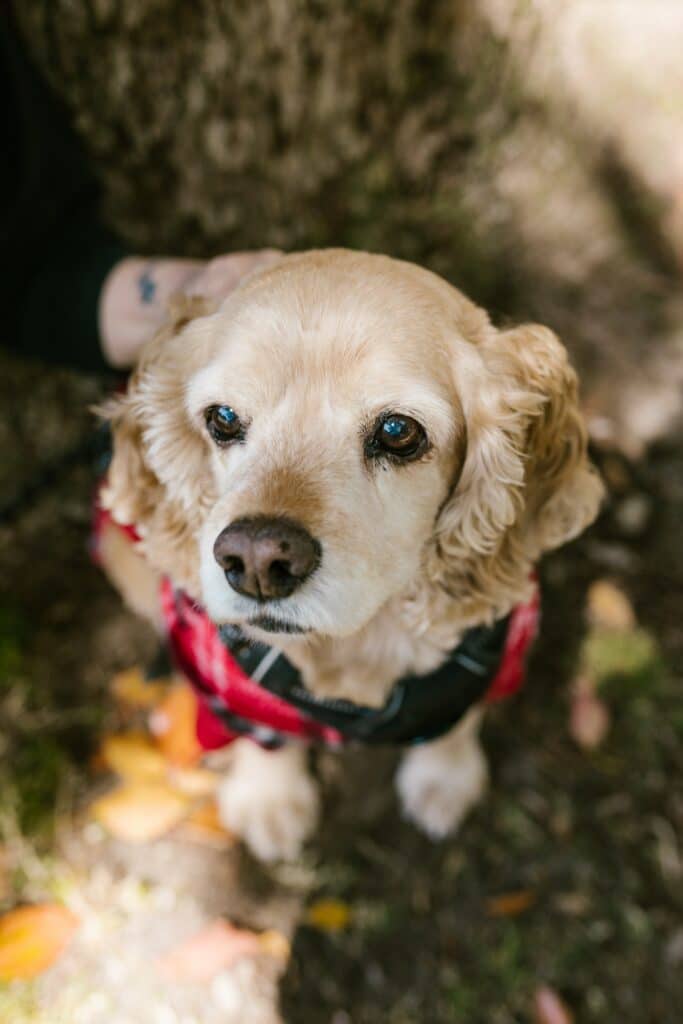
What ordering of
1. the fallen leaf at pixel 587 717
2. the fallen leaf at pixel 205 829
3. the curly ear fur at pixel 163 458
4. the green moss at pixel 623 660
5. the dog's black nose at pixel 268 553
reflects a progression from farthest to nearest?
the green moss at pixel 623 660
the fallen leaf at pixel 587 717
the fallen leaf at pixel 205 829
the curly ear fur at pixel 163 458
the dog's black nose at pixel 268 553

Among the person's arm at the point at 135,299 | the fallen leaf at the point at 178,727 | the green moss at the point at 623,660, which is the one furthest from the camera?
the green moss at the point at 623,660

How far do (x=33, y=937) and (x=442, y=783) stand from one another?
133cm

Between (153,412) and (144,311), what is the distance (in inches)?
24.3

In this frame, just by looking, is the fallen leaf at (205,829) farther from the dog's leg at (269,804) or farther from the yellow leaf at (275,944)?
the yellow leaf at (275,944)

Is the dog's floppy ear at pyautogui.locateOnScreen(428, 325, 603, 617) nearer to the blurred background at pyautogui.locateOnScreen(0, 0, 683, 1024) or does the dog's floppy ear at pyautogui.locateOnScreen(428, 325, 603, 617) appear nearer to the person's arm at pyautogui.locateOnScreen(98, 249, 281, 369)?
the blurred background at pyautogui.locateOnScreen(0, 0, 683, 1024)

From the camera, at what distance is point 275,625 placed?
144 centimetres

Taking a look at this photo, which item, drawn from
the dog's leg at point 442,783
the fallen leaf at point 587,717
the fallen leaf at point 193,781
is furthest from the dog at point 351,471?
the fallen leaf at point 587,717

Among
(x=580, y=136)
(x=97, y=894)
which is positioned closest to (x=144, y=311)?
(x=97, y=894)

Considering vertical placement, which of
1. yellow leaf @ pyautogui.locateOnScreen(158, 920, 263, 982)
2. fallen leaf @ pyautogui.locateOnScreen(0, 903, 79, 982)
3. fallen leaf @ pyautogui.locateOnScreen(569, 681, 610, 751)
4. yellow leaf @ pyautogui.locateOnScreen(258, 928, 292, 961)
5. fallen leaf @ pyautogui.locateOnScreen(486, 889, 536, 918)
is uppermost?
fallen leaf @ pyautogui.locateOnScreen(569, 681, 610, 751)

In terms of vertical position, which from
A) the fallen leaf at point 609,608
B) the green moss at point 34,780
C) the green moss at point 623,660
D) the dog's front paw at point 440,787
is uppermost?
the fallen leaf at point 609,608

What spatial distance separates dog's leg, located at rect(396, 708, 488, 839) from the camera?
2537 millimetres

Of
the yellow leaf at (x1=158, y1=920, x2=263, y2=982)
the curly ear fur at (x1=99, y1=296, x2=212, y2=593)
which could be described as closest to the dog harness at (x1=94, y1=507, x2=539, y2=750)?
the curly ear fur at (x1=99, y1=296, x2=212, y2=593)

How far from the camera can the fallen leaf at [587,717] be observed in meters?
2.76

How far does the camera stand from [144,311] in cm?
218
